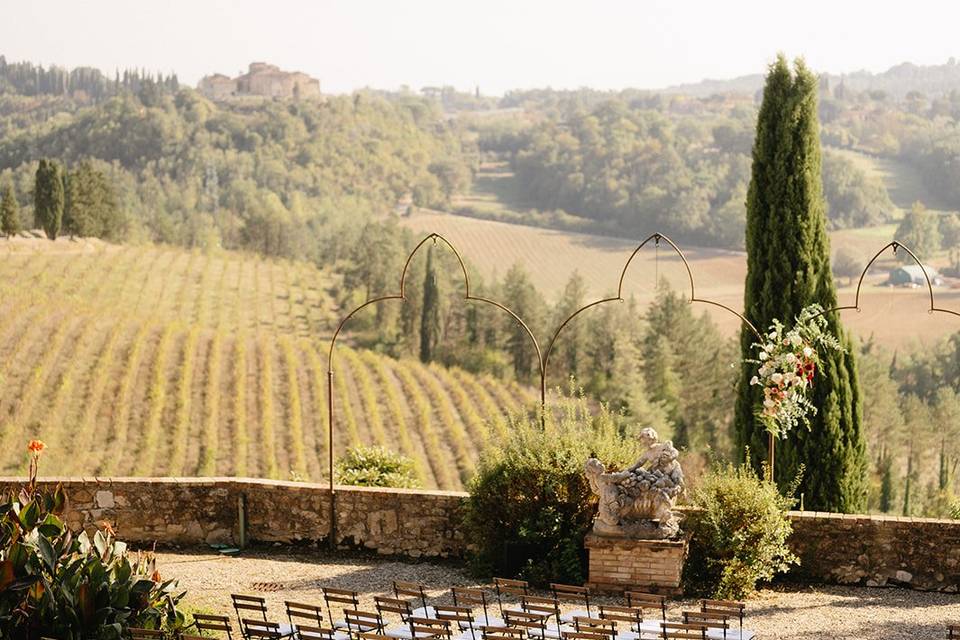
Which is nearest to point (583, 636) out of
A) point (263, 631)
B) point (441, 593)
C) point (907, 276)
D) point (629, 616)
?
point (629, 616)

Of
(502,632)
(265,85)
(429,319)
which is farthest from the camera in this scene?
(265,85)

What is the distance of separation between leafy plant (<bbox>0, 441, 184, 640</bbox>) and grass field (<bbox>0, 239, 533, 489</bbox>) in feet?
70.1

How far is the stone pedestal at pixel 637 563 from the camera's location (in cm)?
930

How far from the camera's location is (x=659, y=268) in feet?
253

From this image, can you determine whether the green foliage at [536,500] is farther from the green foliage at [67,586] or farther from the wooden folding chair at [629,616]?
the green foliage at [67,586]

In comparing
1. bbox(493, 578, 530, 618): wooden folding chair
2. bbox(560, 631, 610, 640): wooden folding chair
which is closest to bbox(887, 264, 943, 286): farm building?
bbox(493, 578, 530, 618): wooden folding chair

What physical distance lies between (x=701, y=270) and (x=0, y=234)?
41.3 m

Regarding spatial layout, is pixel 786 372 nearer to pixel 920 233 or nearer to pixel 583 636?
pixel 583 636

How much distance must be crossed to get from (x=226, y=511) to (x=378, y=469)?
3.18 m

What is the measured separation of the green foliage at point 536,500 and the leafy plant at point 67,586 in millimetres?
2974

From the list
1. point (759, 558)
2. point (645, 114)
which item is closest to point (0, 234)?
point (759, 558)

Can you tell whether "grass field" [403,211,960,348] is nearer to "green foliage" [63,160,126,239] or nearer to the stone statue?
"green foliage" [63,160,126,239]

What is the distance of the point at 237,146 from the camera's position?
104125 mm

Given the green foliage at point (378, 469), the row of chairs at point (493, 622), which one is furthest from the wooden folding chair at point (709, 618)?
the green foliage at point (378, 469)
